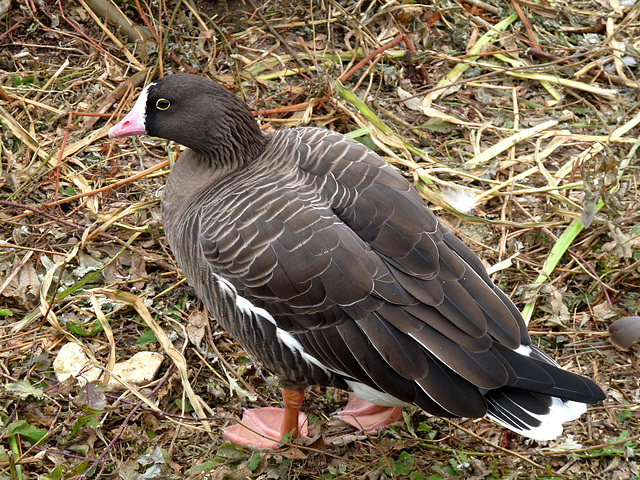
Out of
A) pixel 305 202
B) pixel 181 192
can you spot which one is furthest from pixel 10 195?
pixel 305 202

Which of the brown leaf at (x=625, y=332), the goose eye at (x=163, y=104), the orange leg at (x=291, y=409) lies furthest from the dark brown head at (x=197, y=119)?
the brown leaf at (x=625, y=332)

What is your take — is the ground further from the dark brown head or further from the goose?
the dark brown head

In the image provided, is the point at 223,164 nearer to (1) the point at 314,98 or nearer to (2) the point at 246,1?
(1) the point at 314,98

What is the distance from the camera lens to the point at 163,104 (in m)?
3.57

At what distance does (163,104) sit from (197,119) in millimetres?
186

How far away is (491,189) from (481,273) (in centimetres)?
135

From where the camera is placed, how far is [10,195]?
4.41 metres

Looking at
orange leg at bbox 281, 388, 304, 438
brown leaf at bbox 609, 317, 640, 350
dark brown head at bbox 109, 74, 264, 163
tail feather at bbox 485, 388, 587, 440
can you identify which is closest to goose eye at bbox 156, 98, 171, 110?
dark brown head at bbox 109, 74, 264, 163

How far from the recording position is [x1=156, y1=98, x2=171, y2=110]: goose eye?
3557 mm

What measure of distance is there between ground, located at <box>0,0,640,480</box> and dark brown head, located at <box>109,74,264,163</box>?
0.83m

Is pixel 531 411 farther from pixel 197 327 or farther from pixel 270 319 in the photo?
pixel 197 327

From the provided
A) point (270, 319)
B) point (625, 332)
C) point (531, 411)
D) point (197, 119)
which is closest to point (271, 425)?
point (270, 319)

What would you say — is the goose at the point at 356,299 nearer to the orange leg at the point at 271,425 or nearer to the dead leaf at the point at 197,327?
the orange leg at the point at 271,425

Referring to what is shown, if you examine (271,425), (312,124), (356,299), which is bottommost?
(271,425)
